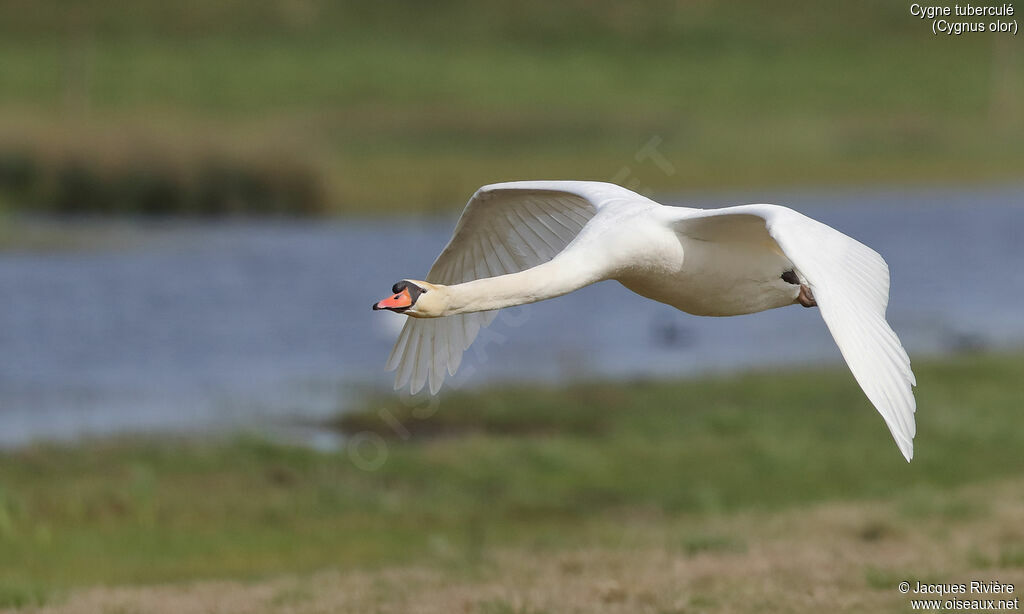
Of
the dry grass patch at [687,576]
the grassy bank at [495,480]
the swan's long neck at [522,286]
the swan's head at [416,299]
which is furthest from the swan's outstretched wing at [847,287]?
the grassy bank at [495,480]

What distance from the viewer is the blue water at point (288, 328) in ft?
53.1

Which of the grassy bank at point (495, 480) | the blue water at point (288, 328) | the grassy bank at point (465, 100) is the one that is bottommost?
the grassy bank at point (495, 480)

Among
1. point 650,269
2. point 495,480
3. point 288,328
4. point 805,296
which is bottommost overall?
point 495,480

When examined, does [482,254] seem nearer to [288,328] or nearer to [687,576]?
[687,576]

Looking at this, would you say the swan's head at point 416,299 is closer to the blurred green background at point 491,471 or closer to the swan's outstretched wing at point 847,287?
the swan's outstretched wing at point 847,287

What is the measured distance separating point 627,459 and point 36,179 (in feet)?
60.2

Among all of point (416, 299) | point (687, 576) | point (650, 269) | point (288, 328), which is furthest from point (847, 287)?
point (288, 328)

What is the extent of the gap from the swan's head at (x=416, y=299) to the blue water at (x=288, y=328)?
29.8 feet

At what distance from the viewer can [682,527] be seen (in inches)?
462

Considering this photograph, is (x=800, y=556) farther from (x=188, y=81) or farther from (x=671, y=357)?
(x=188, y=81)

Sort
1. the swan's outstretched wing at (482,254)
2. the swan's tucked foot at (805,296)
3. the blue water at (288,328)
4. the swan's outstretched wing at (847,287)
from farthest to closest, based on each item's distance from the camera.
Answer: the blue water at (288,328), the swan's outstretched wing at (482,254), the swan's tucked foot at (805,296), the swan's outstretched wing at (847,287)

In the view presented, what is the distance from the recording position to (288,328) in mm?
20141

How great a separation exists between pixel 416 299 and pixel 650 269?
3.98 ft

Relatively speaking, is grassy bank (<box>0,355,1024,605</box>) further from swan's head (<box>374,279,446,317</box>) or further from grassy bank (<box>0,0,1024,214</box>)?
grassy bank (<box>0,0,1024,214</box>)
